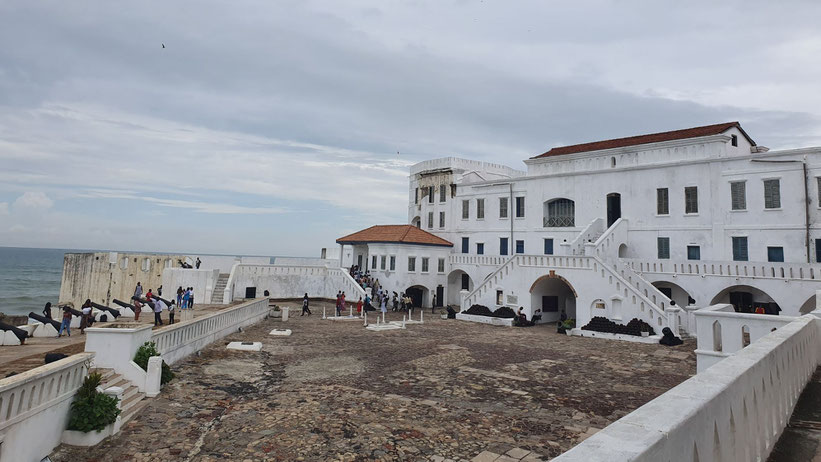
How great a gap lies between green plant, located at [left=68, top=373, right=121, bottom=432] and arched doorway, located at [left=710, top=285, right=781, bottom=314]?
29.7 meters

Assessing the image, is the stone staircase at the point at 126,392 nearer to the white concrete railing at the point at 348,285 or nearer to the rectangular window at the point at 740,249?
the white concrete railing at the point at 348,285

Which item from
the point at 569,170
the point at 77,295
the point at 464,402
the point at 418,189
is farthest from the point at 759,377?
the point at 77,295

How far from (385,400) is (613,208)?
28.7m

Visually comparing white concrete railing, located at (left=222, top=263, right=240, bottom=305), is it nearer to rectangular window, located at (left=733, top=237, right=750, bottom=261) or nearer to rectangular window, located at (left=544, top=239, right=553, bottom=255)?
rectangular window, located at (left=544, top=239, right=553, bottom=255)

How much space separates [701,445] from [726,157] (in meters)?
31.9

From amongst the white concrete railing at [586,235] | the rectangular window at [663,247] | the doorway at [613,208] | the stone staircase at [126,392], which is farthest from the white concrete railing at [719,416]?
the doorway at [613,208]

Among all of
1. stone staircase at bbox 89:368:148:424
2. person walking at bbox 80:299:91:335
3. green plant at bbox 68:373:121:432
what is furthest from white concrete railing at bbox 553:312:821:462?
person walking at bbox 80:299:91:335

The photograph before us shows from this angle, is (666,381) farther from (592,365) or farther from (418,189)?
(418,189)

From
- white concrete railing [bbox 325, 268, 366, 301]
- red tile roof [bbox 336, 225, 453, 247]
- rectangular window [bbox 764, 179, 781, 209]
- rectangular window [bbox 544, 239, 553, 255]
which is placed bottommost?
white concrete railing [bbox 325, 268, 366, 301]

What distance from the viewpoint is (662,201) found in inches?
1254

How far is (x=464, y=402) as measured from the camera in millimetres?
12219

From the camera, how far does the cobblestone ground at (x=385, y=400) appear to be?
9172 millimetres

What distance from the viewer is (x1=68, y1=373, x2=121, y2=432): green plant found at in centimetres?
905

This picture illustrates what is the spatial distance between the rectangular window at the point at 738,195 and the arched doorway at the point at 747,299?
540 centimetres
